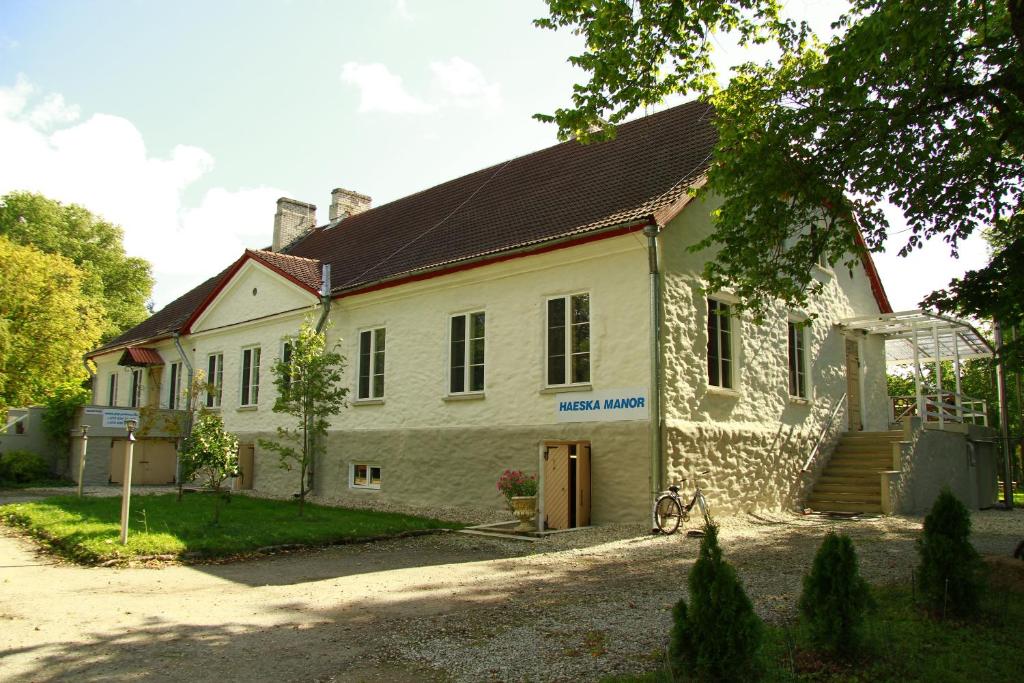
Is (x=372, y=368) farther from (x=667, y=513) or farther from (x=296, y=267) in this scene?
(x=667, y=513)

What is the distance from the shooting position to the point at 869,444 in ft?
60.7

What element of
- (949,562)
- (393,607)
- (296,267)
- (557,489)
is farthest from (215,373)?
(949,562)

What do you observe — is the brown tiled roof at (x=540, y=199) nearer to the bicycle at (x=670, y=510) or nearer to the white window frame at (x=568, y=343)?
the white window frame at (x=568, y=343)

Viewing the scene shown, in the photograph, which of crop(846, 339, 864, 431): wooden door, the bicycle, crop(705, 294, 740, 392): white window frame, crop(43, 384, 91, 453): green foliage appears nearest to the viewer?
the bicycle

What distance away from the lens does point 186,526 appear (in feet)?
42.2

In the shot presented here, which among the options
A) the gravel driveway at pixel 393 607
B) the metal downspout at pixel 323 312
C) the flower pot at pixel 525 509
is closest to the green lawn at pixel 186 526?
the gravel driveway at pixel 393 607

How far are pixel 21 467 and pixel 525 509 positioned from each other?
61.4 feet

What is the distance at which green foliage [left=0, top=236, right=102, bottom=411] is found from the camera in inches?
1229

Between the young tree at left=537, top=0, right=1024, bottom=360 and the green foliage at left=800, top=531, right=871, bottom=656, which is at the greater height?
the young tree at left=537, top=0, right=1024, bottom=360

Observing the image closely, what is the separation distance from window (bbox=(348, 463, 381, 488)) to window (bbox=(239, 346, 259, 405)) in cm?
524

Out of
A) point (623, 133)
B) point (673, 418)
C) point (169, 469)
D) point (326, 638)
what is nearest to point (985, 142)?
point (673, 418)

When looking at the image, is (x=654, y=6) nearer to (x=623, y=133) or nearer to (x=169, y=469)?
(x=623, y=133)

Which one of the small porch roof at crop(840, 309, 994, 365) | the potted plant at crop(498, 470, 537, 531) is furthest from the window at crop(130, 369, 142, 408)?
the small porch roof at crop(840, 309, 994, 365)

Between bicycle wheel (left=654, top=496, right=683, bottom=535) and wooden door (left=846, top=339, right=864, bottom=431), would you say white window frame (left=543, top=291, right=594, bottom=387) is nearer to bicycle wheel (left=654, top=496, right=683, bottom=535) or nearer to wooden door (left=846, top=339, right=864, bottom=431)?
bicycle wheel (left=654, top=496, right=683, bottom=535)
